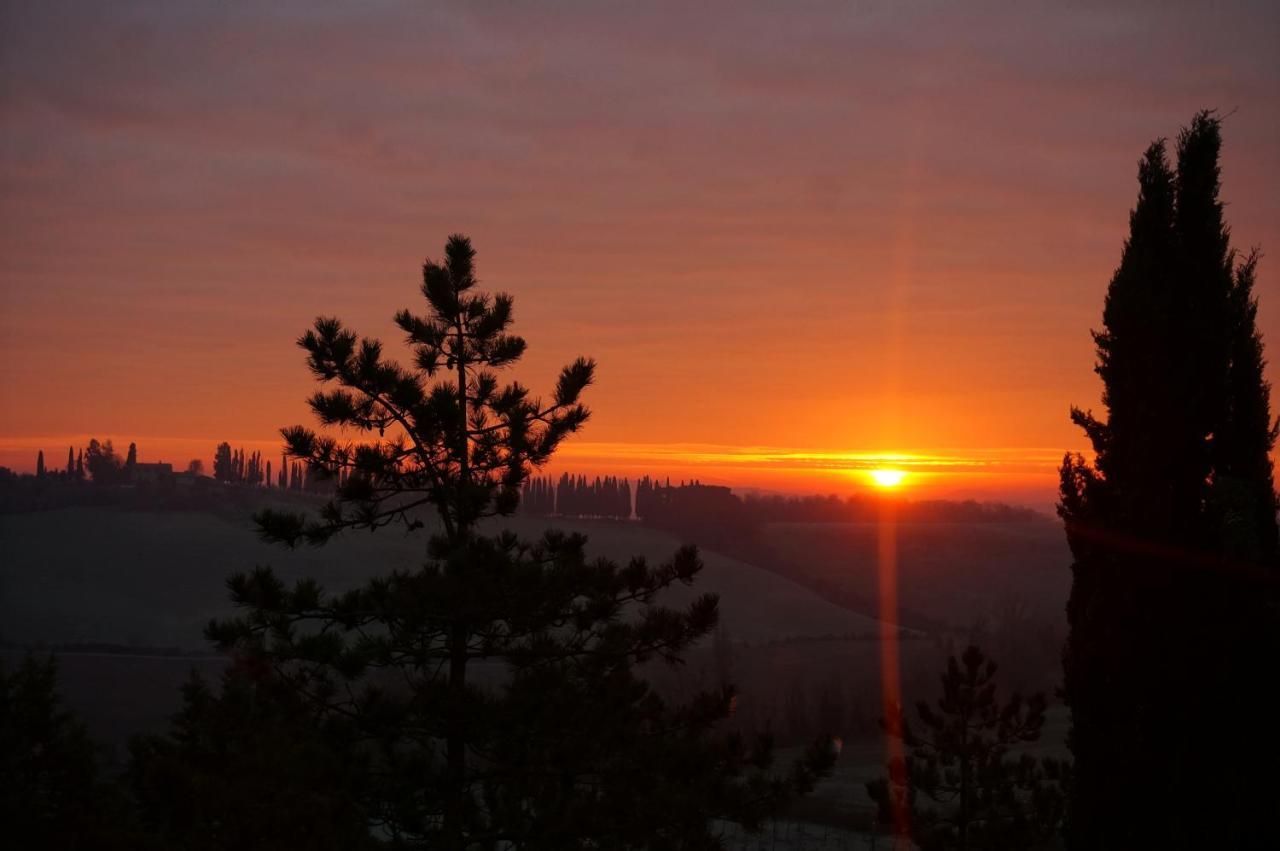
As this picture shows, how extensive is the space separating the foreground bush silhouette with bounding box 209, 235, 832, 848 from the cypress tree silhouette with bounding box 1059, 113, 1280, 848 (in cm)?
425

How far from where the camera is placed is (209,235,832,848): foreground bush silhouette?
14.5m

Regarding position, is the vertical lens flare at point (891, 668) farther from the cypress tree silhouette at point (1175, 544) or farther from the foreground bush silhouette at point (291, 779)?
the foreground bush silhouette at point (291, 779)

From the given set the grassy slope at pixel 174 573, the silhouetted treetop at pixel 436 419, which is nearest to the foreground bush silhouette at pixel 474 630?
the silhouetted treetop at pixel 436 419

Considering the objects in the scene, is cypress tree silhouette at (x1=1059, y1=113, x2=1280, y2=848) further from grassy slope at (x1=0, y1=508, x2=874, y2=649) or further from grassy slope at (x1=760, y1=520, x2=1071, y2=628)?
grassy slope at (x1=760, y1=520, x2=1071, y2=628)

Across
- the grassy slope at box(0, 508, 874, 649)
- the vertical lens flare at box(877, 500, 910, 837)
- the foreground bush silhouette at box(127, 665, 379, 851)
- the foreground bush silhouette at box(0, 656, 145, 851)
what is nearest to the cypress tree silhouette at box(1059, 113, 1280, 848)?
the vertical lens flare at box(877, 500, 910, 837)

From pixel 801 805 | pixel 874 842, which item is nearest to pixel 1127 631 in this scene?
pixel 874 842

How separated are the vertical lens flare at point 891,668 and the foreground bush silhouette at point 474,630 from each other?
830cm

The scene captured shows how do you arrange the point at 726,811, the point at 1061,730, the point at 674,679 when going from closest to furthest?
the point at 726,811 → the point at 1061,730 → the point at 674,679

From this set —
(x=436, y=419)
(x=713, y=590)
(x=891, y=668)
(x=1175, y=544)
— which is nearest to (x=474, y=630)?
(x=436, y=419)

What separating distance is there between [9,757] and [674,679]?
169ft

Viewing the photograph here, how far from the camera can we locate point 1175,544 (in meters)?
16.3

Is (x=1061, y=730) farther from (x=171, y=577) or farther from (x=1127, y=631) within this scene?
(x=171, y=577)

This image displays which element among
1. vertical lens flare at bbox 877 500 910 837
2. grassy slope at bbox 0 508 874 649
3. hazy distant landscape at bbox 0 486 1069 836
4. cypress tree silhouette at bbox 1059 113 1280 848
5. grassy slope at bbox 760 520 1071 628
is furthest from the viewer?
grassy slope at bbox 760 520 1071 628

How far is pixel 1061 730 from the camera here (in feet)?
181
